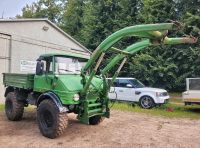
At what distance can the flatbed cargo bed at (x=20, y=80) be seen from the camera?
10961mm

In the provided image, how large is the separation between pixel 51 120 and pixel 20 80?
108 inches

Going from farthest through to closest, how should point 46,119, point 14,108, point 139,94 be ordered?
point 139,94, point 14,108, point 46,119

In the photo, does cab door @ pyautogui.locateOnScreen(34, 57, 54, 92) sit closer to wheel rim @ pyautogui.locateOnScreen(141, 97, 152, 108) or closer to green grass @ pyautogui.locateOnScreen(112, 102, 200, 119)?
green grass @ pyautogui.locateOnScreen(112, 102, 200, 119)

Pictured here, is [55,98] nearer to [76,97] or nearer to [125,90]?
[76,97]

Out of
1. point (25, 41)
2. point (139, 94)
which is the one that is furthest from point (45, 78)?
point (25, 41)

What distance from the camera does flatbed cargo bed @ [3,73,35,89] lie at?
11.0 metres

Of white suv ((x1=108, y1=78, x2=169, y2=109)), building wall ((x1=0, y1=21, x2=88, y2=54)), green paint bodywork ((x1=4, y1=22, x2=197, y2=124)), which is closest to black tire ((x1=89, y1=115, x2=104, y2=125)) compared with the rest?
green paint bodywork ((x1=4, y1=22, x2=197, y2=124))

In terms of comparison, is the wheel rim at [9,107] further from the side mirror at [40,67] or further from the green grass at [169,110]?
the green grass at [169,110]

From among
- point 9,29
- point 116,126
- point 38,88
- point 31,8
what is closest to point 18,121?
point 38,88

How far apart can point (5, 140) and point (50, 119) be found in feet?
4.67

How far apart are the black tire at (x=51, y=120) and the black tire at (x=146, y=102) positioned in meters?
9.12

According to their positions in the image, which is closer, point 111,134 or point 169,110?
point 111,134

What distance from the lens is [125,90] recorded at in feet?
61.0

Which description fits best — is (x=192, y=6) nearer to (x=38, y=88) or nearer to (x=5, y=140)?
(x=38, y=88)
